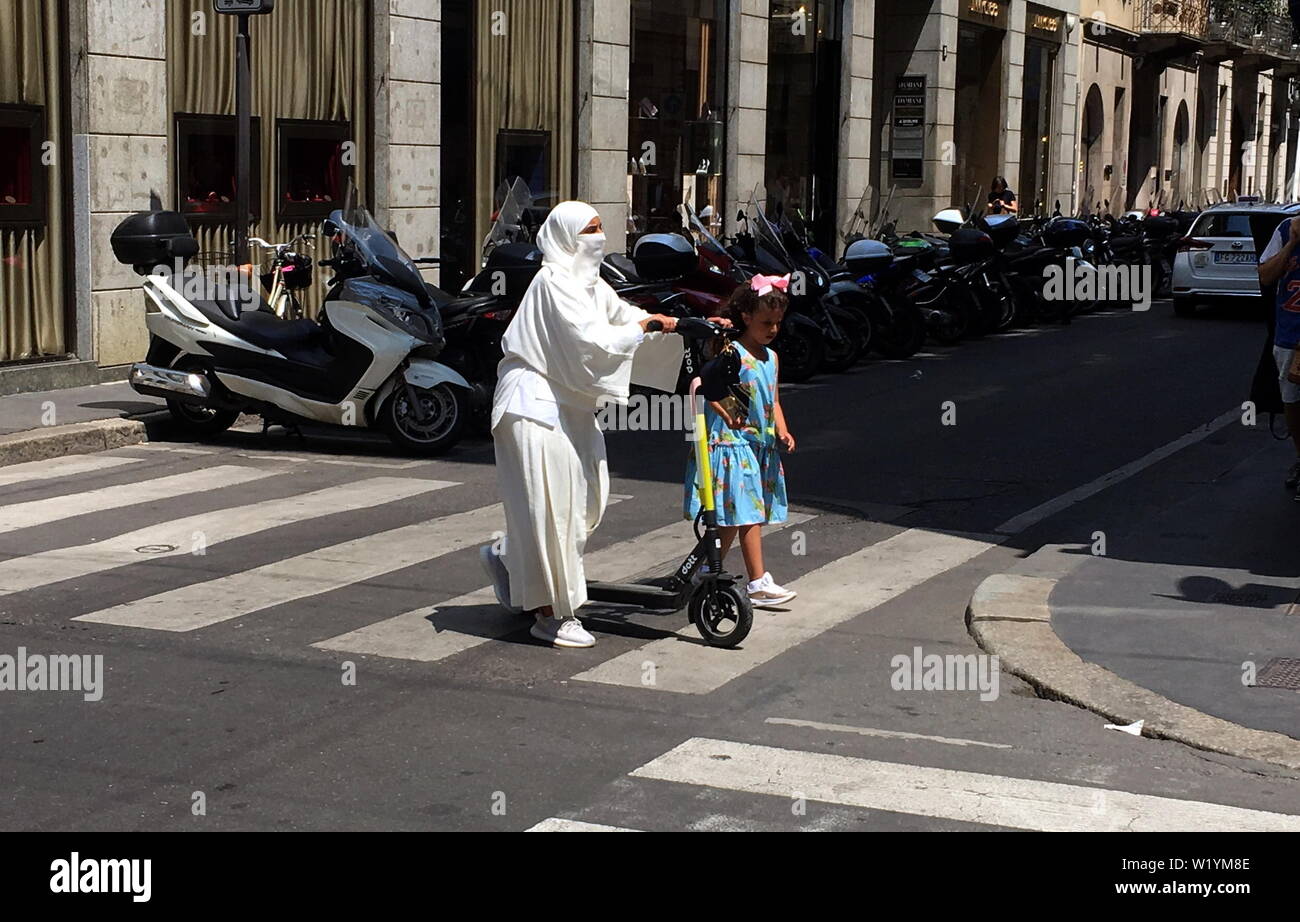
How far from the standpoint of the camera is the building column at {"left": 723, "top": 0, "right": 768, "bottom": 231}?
84.8ft

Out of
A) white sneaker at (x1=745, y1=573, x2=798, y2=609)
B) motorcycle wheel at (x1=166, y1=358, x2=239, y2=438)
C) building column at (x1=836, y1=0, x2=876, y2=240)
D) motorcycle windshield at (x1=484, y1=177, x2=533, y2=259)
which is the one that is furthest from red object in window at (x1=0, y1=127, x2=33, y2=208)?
building column at (x1=836, y1=0, x2=876, y2=240)

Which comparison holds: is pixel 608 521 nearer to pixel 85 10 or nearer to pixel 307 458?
pixel 307 458

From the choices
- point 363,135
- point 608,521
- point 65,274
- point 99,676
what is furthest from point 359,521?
point 363,135

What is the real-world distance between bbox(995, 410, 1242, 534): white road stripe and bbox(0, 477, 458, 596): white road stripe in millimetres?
3405

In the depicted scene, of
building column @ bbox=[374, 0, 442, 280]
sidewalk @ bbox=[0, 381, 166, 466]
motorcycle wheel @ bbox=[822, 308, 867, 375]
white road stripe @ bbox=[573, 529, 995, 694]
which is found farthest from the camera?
building column @ bbox=[374, 0, 442, 280]

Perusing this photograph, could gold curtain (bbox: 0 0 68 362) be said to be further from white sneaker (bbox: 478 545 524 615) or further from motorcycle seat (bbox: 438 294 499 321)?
white sneaker (bbox: 478 545 524 615)

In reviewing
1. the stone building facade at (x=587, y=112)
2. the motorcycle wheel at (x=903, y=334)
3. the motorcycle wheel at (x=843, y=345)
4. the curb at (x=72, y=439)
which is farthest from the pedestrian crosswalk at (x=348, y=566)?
the motorcycle wheel at (x=903, y=334)

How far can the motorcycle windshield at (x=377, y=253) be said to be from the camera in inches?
490

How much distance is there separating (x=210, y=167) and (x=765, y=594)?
10.0m

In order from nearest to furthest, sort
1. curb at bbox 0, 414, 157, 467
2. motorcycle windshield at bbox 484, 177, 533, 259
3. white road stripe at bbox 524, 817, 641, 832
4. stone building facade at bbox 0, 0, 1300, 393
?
1. white road stripe at bbox 524, 817, 641, 832
2. curb at bbox 0, 414, 157, 467
3. motorcycle windshield at bbox 484, 177, 533, 259
4. stone building facade at bbox 0, 0, 1300, 393

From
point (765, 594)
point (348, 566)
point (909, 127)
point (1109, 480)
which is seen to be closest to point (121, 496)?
point (348, 566)

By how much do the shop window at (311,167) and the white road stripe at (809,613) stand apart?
940 centimetres

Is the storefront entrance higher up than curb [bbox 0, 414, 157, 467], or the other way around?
the storefront entrance

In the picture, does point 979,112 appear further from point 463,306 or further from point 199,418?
point 199,418
